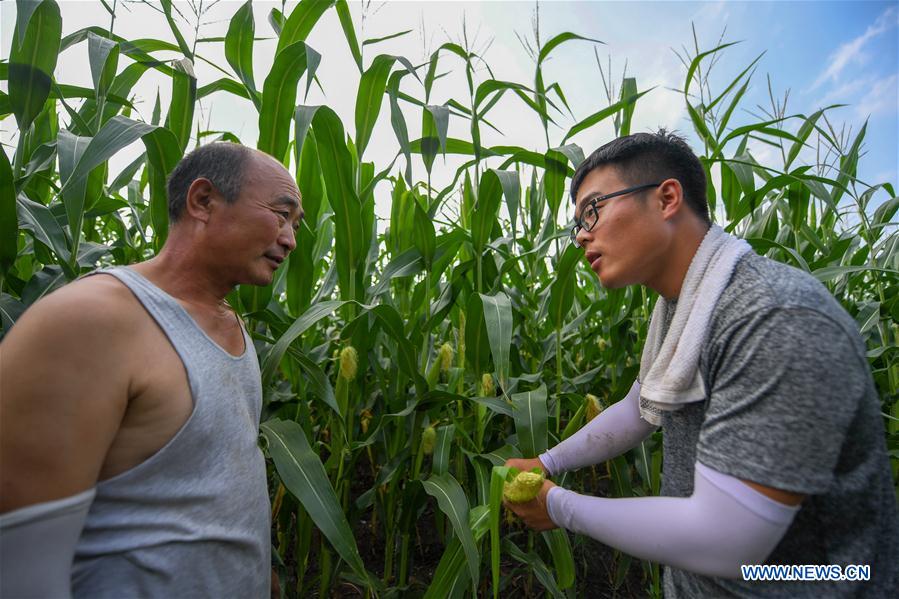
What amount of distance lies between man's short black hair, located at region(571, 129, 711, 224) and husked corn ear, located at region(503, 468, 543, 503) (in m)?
0.70

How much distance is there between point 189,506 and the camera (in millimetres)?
949

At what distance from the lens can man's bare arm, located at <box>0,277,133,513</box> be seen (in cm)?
73

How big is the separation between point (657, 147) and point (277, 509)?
1598mm

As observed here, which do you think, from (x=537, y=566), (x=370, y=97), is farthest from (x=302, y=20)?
(x=537, y=566)

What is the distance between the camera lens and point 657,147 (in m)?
1.17

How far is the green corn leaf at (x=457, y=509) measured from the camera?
1164 mm

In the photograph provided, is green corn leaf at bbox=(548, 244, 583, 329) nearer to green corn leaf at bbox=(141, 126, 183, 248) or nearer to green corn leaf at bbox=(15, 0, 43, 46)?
green corn leaf at bbox=(141, 126, 183, 248)

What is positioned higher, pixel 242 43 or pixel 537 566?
pixel 242 43

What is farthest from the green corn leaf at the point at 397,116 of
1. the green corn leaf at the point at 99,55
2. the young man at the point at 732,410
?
the green corn leaf at the point at 99,55

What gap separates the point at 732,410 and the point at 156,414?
3.39 feet

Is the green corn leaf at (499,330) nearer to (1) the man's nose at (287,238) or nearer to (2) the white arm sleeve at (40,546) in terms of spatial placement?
(1) the man's nose at (287,238)

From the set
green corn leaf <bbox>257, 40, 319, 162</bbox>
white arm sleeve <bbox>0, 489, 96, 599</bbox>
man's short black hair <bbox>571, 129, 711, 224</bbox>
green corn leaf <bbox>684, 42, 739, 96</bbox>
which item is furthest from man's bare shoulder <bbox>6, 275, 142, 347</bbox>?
green corn leaf <bbox>684, 42, 739, 96</bbox>

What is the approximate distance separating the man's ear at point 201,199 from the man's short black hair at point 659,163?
3.05ft

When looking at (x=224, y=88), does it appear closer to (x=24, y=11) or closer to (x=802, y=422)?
(x=24, y=11)
